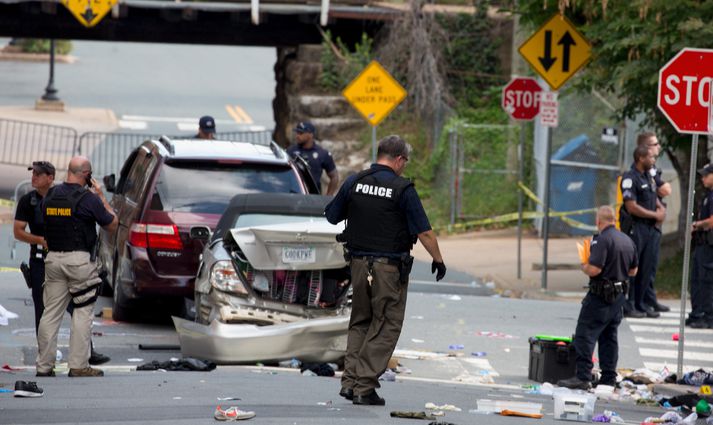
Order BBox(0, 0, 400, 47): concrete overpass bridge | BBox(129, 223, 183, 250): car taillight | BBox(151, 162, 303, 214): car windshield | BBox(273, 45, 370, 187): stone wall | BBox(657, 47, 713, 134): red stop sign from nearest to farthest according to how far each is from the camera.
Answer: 1. BBox(657, 47, 713, 134): red stop sign
2. BBox(129, 223, 183, 250): car taillight
3. BBox(151, 162, 303, 214): car windshield
4. BBox(0, 0, 400, 47): concrete overpass bridge
5. BBox(273, 45, 370, 187): stone wall

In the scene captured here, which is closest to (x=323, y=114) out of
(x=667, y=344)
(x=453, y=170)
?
(x=453, y=170)

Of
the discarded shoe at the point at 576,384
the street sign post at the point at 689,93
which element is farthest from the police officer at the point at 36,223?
the street sign post at the point at 689,93

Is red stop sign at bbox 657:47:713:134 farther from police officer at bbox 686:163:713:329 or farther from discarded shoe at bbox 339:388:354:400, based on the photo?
discarded shoe at bbox 339:388:354:400

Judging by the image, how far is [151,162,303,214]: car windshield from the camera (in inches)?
516

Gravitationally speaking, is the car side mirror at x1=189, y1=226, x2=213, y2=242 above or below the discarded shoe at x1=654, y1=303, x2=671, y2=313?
above

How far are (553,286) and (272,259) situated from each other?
29.8ft

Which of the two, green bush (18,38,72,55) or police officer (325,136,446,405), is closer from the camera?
police officer (325,136,446,405)

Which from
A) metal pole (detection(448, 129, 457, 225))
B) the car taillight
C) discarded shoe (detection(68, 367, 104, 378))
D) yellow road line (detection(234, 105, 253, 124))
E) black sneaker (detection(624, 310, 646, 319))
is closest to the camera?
discarded shoe (detection(68, 367, 104, 378))

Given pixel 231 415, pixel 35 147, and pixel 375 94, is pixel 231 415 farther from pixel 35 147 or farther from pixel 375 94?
pixel 35 147

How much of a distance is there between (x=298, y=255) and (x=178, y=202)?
7.88 ft

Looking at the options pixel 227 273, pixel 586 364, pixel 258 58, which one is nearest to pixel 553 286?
pixel 586 364

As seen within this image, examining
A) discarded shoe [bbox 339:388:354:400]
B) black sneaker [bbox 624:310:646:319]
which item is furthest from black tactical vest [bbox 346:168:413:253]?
black sneaker [bbox 624:310:646:319]

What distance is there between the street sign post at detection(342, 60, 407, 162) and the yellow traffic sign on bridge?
10.6 feet

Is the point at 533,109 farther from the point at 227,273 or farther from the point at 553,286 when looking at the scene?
the point at 227,273
